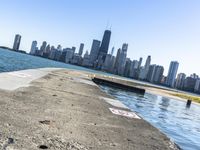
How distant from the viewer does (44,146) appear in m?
5.94

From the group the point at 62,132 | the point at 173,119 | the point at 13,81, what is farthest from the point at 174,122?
the point at 62,132

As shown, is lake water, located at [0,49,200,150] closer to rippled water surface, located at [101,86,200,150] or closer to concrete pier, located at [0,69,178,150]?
rippled water surface, located at [101,86,200,150]

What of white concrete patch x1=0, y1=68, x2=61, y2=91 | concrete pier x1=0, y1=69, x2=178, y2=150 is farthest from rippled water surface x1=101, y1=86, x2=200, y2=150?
white concrete patch x1=0, y1=68, x2=61, y2=91

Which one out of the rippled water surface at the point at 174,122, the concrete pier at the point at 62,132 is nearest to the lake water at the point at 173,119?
the rippled water surface at the point at 174,122

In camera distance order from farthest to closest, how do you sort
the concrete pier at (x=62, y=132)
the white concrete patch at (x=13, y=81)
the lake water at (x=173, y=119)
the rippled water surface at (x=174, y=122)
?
the lake water at (x=173, y=119) → the rippled water surface at (x=174, y=122) → the white concrete patch at (x=13, y=81) → the concrete pier at (x=62, y=132)

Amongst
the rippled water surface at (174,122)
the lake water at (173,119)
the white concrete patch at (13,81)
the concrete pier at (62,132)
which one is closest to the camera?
the concrete pier at (62,132)

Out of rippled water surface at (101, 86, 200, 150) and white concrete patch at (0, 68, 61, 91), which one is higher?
white concrete patch at (0, 68, 61, 91)

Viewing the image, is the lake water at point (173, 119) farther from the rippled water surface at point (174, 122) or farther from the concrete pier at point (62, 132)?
the concrete pier at point (62, 132)

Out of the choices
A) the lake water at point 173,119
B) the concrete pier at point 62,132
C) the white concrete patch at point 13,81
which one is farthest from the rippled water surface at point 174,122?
the white concrete patch at point 13,81

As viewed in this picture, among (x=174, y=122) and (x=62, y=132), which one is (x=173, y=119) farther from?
(x=62, y=132)

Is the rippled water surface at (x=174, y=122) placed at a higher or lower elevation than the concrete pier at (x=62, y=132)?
lower

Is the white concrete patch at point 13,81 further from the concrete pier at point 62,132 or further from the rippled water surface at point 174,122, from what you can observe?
the rippled water surface at point 174,122

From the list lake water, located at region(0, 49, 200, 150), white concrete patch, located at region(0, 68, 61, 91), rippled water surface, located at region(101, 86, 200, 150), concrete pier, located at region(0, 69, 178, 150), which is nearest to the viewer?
concrete pier, located at region(0, 69, 178, 150)

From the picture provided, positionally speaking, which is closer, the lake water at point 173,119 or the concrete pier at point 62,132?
the concrete pier at point 62,132
